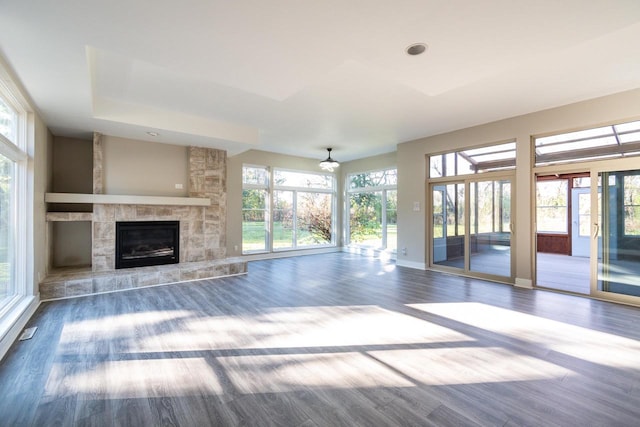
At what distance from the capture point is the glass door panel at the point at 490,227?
16.8 ft

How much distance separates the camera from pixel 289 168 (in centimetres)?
824

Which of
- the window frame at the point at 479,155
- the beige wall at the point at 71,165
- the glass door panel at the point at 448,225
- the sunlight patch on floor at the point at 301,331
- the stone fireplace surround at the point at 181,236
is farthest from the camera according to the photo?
the glass door panel at the point at 448,225

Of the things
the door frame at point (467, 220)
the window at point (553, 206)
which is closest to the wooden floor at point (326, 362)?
the door frame at point (467, 220)

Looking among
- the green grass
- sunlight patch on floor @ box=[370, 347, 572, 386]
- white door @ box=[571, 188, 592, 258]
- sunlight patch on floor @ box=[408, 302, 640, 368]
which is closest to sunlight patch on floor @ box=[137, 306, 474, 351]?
sunlight patch on floor @ box=[370, 347, 572, 386]

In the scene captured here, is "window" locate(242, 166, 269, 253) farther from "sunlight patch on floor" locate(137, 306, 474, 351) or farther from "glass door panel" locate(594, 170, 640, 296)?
"glass door panel" locate(594, 170, 640, 296)

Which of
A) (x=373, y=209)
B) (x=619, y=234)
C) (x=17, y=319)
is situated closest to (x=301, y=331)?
(x=17, y=319)

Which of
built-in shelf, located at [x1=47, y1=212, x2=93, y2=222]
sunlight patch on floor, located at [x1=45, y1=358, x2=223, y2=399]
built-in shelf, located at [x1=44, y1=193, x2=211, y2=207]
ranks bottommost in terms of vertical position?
sunlight patch on floor, located at [x1=45, y1=358, x2=223, y2=399]

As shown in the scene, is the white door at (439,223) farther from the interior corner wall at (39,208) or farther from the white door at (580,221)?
the interior corner wall at (39,208)

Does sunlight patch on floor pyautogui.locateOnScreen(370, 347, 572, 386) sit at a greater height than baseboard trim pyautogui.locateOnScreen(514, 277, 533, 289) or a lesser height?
lesser

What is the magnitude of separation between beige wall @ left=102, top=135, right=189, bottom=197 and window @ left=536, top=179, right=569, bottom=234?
9864 mm

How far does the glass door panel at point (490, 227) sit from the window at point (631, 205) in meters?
1.42

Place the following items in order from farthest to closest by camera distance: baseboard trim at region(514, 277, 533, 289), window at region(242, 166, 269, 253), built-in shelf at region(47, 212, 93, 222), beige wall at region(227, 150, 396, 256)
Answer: window at region(242, 166, 269, 253)
beige wall at region(227, 150, 396, 256)
baseboard trim at region(514, 277, 533, 289)
built-in shelf at region(47, 212, 93, 222)

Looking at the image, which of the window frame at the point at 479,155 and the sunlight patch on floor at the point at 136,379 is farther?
the window frame at the point at 479,155

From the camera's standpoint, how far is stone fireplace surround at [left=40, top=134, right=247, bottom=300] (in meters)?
4.46
